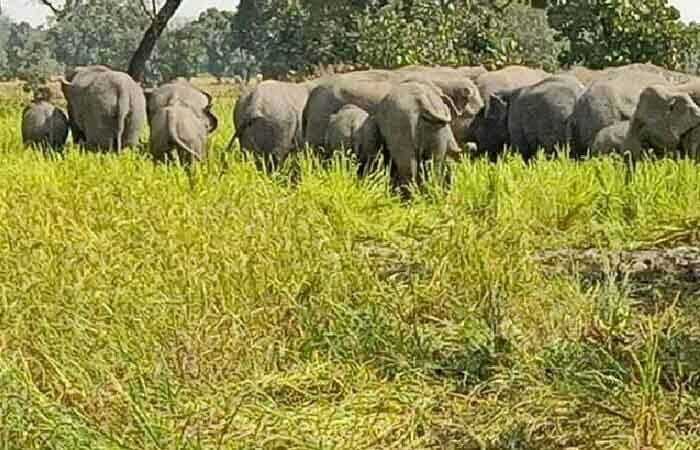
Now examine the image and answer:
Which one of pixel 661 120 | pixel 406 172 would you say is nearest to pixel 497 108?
pixel 661 120

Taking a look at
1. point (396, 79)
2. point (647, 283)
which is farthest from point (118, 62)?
point (647, 283)

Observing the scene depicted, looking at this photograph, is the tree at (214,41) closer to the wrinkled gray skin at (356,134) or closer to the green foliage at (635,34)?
the green foliage at (635,34)

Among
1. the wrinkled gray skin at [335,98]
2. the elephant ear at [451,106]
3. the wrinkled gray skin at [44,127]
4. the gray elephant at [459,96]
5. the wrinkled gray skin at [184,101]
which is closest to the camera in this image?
the elephant ear at [451,106]

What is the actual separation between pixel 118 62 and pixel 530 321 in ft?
175

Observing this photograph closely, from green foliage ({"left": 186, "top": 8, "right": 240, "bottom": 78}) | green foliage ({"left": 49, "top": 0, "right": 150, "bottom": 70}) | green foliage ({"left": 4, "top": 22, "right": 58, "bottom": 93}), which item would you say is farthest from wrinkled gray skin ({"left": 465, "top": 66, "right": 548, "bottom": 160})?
green foliage ({"left": 49, "top": 0, "right": 150, "bottom": 70})

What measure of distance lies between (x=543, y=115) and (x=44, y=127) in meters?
4.23

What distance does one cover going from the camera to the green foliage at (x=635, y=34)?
49.4ft

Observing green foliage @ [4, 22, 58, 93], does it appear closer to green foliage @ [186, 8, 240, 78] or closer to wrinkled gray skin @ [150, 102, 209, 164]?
green foliage @ [186, 8, 240, 78]

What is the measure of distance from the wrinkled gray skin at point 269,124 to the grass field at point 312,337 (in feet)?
8.33

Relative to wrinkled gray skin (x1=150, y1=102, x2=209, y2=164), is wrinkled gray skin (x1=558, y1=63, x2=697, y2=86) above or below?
above

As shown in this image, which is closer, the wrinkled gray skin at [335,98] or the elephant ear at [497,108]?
the wrinkled gray skin at [335,98]

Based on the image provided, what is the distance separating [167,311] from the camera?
4.13 m

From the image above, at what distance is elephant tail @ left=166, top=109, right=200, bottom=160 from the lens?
8.37 metres

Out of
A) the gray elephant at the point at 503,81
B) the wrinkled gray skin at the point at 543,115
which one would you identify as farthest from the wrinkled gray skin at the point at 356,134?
the gray elephant at the point at 503,81
